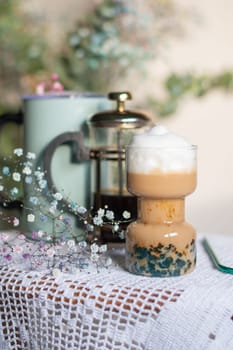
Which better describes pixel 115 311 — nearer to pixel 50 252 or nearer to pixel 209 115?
pixel 50 252

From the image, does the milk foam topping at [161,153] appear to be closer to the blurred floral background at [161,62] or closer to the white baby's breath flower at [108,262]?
the white baby's breath flower at [108,262]

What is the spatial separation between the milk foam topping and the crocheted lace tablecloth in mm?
145

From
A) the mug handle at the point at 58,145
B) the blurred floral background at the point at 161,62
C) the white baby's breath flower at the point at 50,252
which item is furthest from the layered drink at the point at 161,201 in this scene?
the blurred floral background at the point at 161,62

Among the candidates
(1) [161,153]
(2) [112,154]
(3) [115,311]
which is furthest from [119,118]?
(3) [115,311]

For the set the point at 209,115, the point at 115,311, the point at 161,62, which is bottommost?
the point at 115,311

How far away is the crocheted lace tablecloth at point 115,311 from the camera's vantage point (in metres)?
0.69

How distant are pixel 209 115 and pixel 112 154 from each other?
138 centimetres

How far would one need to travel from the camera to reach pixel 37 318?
78cm

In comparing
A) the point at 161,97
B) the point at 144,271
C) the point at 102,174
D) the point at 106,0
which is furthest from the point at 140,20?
the point at 144,271

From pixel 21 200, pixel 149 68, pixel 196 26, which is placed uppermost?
pixel 196 26

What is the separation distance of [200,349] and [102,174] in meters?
0.46

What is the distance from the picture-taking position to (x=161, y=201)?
0.81 m

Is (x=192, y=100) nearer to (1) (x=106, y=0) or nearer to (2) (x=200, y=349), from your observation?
(1) (x=106, y=0)

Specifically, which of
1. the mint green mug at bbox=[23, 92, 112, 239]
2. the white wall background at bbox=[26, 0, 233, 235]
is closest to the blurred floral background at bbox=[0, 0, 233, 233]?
the white wall background at bbox=[26, 0, 233, 235]
